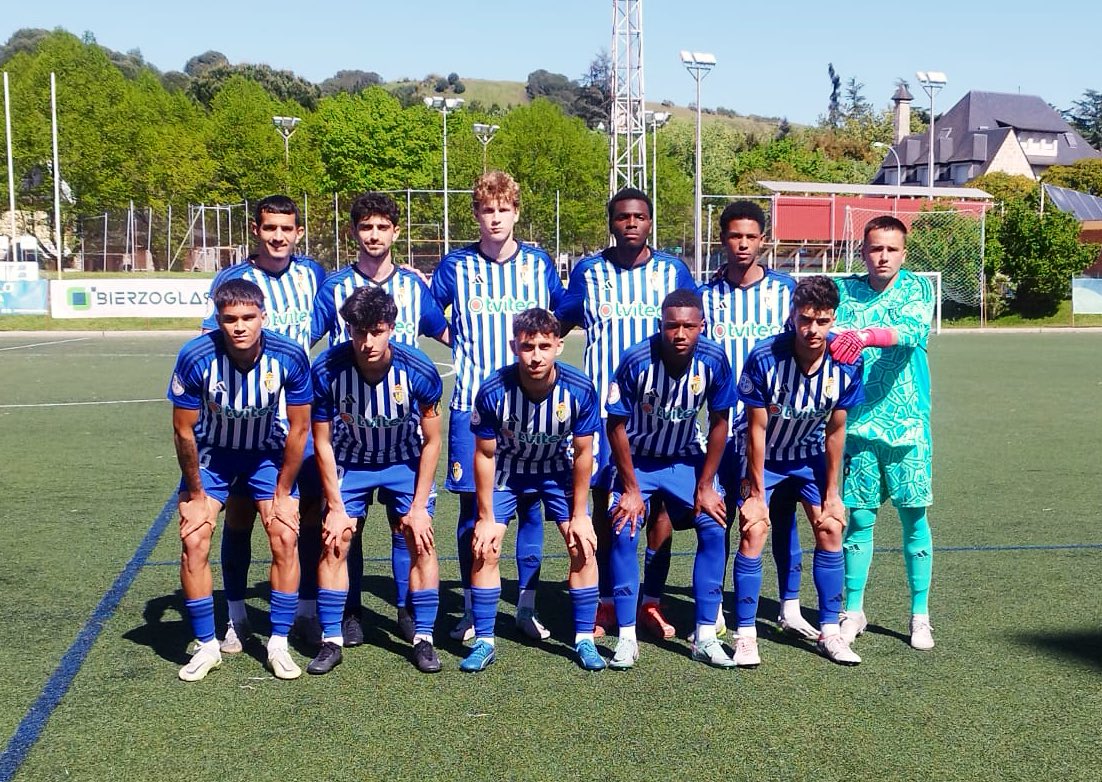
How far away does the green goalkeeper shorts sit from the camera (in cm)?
504

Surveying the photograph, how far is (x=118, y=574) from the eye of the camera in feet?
20.1

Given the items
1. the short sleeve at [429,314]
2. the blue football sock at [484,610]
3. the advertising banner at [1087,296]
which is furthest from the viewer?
the advertising banner at [1087,296]

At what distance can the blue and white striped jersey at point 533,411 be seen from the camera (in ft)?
15.5

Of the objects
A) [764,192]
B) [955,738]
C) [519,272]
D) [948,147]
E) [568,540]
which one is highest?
[948,147]

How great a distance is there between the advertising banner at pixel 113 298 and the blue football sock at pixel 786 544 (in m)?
24.3

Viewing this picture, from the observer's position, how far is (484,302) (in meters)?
5.24

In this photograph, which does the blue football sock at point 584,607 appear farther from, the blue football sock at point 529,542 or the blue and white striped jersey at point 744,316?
the blue and white striped jersey at point 744,316

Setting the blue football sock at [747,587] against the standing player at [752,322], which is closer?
the blue football sock at [747,587]

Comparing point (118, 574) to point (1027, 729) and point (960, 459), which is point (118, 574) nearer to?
point (1027, 729)

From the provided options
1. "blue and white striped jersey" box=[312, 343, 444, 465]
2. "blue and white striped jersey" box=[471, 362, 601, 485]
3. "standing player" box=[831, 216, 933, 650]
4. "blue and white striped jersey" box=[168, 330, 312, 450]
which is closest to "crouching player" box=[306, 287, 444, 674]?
"blue and white striped jersey" box=[312, 343, 444, 465]

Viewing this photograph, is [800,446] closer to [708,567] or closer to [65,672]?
[708,567]

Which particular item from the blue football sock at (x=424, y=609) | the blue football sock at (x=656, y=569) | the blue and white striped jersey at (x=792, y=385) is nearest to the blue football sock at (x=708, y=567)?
the blue football sock at (x=656, y=569)

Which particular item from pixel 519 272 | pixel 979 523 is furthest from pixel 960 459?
pixel 519 272

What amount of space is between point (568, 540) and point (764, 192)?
5454 cm
